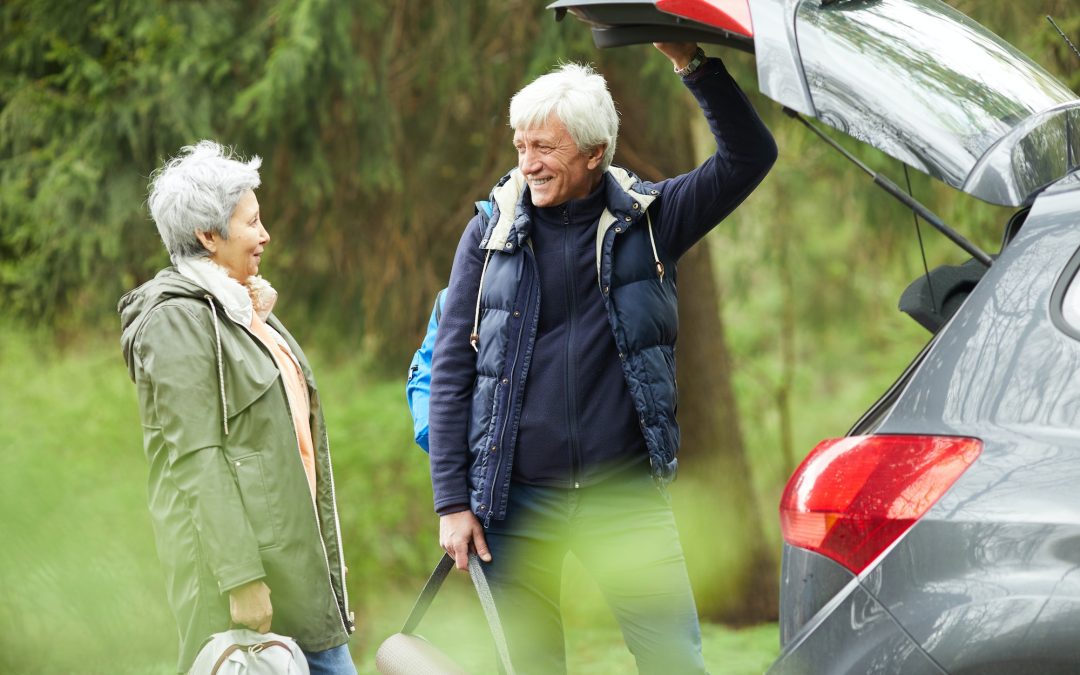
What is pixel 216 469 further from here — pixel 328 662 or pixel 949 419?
pixel 949 419

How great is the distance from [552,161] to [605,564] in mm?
1016

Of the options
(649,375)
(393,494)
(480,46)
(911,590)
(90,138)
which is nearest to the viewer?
(911,590)

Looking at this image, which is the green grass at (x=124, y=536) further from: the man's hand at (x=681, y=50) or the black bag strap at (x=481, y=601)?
the man's hand at (x=681, y=50)

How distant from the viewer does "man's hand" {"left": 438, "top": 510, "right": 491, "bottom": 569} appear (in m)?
3.05

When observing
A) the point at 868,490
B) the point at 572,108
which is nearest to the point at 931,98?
the point at 868,490

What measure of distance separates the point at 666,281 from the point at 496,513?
73cm

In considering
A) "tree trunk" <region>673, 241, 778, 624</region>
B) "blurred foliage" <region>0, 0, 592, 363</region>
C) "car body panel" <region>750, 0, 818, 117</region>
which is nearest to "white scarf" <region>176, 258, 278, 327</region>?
"car body panel" <region>750, 0, 818, 117</region>

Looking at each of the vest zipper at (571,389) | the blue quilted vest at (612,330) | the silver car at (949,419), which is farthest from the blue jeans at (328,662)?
the silver car at (949,419)

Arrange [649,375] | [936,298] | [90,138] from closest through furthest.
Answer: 1. [936,298]
2. [649,375]
3. [90,138]

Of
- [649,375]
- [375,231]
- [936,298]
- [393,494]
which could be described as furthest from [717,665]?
[936,298]

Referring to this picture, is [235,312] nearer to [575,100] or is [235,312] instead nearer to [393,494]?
[575,100]

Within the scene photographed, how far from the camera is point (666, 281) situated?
3084mm

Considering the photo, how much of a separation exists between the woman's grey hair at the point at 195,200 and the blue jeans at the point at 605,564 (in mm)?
1019

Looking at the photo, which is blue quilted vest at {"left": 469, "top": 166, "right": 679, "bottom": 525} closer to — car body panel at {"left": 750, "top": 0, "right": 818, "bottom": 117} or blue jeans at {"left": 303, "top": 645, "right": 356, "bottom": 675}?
blue jeans at {"left": 303, "top": 645, "right": 356, "bottom": 675}
